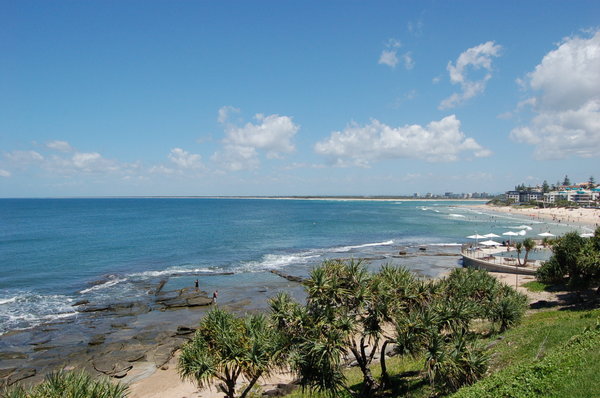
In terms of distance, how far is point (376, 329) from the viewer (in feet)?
50.6

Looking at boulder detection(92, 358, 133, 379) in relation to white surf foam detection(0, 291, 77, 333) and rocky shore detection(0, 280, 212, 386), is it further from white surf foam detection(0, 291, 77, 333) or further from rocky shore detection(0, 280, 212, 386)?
white surf foam detection(0, 291, 77, 333)

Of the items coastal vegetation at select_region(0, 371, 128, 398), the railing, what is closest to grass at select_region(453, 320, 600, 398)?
coastal vegetation at select_region(0, 371, 128, 398)

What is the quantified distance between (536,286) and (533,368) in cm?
2753

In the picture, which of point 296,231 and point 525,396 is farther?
point 296,231

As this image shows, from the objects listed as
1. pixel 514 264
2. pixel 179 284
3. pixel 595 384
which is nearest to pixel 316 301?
pixel 595 384

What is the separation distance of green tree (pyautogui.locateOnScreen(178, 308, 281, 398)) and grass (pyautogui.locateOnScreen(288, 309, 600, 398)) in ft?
8.04

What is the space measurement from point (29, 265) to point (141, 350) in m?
39.1

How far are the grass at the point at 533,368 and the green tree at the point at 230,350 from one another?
245 cm

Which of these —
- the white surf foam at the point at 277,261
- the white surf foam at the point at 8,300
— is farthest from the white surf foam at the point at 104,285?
the white surf foam at the point at 277,261

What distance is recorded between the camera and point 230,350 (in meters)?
15.4

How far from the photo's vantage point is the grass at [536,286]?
33.9 metres

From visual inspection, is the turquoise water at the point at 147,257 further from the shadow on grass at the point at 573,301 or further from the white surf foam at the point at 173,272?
the shadow on grass at the point at 573,301

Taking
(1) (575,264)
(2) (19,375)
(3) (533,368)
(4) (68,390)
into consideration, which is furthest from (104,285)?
(1) (575,264)

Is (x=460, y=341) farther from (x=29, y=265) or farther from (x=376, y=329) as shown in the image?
(x=29, y=265)
